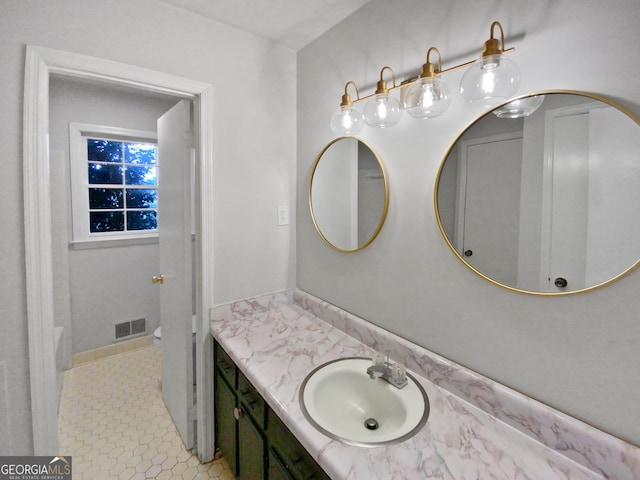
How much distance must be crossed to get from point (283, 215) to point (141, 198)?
1.92 m

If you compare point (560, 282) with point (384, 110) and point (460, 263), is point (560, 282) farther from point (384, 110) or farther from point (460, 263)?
point (384, 110)

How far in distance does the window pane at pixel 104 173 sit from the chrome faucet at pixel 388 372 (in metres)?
2.85

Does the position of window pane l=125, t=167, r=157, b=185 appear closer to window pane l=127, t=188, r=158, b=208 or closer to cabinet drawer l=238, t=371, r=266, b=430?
window pane l=127, t=188, r=158, b=208

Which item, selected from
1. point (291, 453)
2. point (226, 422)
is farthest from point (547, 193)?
point (226, 422)

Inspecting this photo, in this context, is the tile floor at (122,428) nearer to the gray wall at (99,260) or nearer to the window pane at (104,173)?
the gray wall at (99,260)

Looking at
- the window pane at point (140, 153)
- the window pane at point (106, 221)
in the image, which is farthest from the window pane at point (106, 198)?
the window pane at point (140, 153)

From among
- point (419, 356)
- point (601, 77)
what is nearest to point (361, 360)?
point (419, 356)

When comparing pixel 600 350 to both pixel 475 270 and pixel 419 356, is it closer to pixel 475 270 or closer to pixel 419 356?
pixel 475 270

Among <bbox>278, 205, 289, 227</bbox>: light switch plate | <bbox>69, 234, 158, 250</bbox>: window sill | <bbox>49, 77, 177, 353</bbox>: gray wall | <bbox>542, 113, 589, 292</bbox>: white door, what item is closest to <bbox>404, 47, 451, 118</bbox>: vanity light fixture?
<bbox>542, 113, 589, 292</bbox>: white door

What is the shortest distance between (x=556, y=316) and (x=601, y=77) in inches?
24.9

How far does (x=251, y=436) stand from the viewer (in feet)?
4.26

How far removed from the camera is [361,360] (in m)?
1.29

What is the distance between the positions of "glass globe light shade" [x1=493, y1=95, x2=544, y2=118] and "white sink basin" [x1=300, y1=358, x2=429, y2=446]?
3.11 ft

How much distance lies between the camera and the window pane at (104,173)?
276 centimetres
